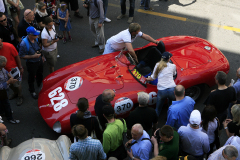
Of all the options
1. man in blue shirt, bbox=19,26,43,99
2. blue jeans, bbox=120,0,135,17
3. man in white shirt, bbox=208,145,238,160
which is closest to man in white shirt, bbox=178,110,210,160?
man in white shirt, bbox=208,145,238,160

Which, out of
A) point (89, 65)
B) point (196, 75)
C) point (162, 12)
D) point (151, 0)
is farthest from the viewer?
point (151, 0)

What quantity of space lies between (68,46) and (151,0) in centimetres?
403

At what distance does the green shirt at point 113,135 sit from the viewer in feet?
10.9

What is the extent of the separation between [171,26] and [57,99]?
4.98 metres

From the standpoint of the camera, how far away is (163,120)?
5.04 m

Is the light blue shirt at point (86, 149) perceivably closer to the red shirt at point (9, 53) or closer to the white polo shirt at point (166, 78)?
the white polo shirt at point (166, 78)

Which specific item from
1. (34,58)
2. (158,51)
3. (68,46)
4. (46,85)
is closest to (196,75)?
(158,51)

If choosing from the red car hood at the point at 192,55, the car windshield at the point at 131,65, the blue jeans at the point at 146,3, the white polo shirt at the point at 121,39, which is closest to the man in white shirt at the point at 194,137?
the car windshield at the point at 131,65

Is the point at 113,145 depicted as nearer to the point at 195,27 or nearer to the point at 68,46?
the point at 68,46

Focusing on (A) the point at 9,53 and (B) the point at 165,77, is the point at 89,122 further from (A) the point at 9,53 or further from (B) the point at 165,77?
(A) the point at 9,53

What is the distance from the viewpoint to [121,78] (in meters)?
4.78

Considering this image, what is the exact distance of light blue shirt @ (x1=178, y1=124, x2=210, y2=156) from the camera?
3330 mm

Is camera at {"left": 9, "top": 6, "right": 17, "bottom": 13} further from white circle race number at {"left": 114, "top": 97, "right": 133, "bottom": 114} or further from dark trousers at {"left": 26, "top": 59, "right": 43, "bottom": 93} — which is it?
white circle race number at {"left": 114, "top": 97, "right": 133, "bottom": 114}

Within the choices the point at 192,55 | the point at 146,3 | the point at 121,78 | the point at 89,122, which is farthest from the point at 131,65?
the point at 146,3
